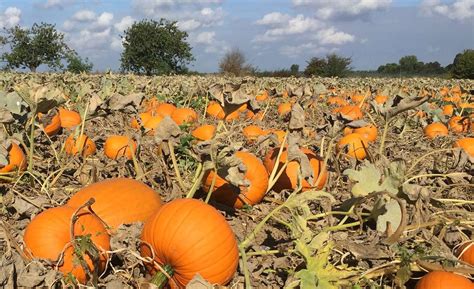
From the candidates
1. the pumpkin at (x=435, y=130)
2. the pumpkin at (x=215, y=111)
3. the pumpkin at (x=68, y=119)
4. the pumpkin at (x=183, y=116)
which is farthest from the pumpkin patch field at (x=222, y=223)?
the pumpkin at (x=215, y=111)

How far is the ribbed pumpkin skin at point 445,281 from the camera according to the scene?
2.11m

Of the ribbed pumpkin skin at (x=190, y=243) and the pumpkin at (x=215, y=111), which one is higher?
the pumpkin at (x=215, y=111)

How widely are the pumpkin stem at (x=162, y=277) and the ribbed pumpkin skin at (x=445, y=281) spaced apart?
40.8 inches

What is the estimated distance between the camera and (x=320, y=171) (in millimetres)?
3707

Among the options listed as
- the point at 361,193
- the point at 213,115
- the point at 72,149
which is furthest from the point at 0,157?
the point at 213,115

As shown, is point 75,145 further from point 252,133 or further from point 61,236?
point 61,236

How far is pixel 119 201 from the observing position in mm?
2605

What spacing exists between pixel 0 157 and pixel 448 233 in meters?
Answer: 2.37

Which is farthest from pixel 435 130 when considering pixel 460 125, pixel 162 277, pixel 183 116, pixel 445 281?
pixel 162 277

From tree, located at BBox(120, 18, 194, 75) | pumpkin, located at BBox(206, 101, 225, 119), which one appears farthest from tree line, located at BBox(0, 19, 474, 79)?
pumpkin, located at BBox(206, 101, 225, 119)

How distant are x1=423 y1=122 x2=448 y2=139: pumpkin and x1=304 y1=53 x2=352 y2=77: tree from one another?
4296 centimetres

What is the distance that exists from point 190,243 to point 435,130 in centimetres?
494

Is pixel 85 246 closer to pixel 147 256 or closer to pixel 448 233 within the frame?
pixel 147 256

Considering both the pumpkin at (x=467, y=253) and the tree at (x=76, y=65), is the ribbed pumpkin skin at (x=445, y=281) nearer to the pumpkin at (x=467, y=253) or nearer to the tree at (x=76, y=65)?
the pumpkin at (x=467, y=253)
